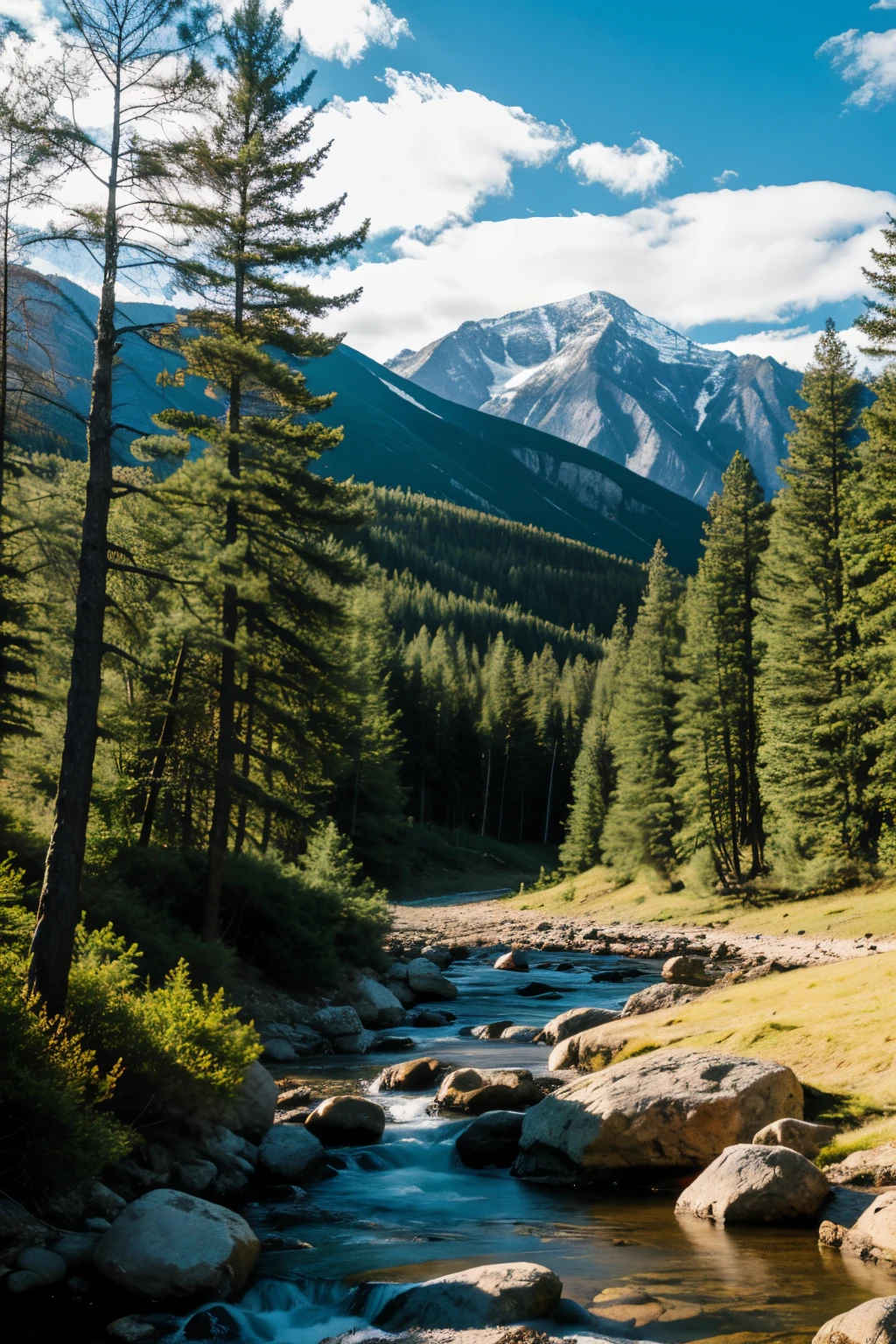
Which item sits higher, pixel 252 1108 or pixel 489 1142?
pixel 252 1108

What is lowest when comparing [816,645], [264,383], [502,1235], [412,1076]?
[412,1076]

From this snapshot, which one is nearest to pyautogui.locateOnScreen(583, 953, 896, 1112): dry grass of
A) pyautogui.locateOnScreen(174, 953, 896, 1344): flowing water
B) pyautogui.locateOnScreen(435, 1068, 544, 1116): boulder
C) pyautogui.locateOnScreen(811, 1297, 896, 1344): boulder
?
pyautogui.locateOnScreen(435, 1068, 544, 1116): boulder

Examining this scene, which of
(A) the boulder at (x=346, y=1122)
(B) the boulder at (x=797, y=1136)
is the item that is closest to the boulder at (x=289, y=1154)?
(A) the boulder at (x=346, y=1122)

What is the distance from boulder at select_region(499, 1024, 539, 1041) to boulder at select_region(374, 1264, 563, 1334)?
1379cm

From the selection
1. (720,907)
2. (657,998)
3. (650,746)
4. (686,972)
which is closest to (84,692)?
(657,998)

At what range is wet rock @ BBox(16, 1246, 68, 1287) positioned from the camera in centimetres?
857

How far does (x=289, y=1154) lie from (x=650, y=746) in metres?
40.5

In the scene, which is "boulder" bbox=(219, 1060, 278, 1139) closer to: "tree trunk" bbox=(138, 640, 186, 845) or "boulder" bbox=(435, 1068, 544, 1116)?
"boulder" bbox=(435, 1068, 544, 1116)

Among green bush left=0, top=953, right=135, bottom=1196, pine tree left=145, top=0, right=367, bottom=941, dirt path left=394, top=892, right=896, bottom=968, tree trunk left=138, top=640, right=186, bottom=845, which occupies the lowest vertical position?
dirt path left=394, top=892, right=896, bottom=968

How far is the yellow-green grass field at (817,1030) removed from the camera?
40.0 feet

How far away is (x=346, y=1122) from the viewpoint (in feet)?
45.2

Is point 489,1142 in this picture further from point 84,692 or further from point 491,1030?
point 491,1030

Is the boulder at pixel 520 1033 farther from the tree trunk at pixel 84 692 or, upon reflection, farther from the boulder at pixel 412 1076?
the tree trunk at pixel 84 692

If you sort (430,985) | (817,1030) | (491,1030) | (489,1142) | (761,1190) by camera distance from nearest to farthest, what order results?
1. (761,1190)
2. (489,1142)
3. (817,1030)
4. (491,1030)
5. (430,985)
